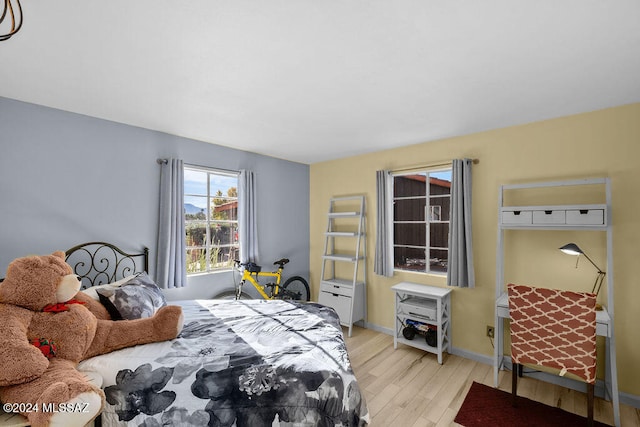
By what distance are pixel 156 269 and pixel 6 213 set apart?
1.25 meters

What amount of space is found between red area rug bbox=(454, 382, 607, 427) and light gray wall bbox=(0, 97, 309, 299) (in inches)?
114

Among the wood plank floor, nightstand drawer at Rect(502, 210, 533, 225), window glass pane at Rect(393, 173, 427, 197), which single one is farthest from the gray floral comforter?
window glass pane at Rect(393, 173, 427, 197)

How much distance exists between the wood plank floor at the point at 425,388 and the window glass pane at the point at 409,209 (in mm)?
1625

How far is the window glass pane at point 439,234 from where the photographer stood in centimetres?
355

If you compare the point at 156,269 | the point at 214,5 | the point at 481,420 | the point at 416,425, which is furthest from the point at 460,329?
the point at 214,5

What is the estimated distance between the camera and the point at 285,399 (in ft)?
5.11

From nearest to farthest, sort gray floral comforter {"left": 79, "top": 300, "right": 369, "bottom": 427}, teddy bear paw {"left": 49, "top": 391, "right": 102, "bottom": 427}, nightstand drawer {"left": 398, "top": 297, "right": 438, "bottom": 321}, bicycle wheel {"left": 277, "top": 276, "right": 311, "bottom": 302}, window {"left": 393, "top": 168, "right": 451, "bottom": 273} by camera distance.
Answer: teddy bear paw {"left": 49, "top": 391, "right": 102, "bottom": 427} → gray floral comforter {"left": 79, "top": 300, "right": 369, "bottom": 427} → nightstand drawer {"left": 398, "top": 297, "right": 438, "bottom": 321} → window {"left": 393, "top": 168, "right": 451, "bottom": 273} → bicycle wheel {"left": 277, "top": 276, "right": 311, "bottom": 302}

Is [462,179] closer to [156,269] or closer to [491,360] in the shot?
[491,360]

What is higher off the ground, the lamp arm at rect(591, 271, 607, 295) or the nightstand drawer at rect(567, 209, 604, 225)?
the nightstand drawer at rect(567, 209, 604, 225)

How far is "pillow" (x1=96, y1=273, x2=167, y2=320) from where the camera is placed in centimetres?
203

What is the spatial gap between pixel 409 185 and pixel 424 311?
1.65m

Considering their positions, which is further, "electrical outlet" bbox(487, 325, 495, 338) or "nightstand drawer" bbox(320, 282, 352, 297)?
"nightstand drawer" bbox(320, 282, 352, 297)

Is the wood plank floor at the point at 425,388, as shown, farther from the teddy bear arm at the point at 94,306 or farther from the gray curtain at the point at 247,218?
the teddy bear arm at the point at 94,306

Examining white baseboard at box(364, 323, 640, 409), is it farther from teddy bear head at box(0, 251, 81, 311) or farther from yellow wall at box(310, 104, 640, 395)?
teddy bear head at box(0, 251, 81, 311)
